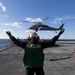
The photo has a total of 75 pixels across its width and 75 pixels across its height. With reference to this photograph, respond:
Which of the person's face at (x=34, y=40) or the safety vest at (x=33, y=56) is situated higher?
the person's face at (x=34, y=40)

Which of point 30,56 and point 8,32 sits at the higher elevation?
point 8,32

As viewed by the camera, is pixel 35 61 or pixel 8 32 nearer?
pixel 35 61

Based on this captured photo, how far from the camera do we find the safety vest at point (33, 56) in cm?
556

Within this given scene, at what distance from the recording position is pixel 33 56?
5.58 metres

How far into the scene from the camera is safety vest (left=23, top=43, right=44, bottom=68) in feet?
18.2

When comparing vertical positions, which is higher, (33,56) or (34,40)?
(34,40)

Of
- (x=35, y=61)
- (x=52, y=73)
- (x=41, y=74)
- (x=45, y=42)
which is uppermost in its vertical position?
(x=45, y=42)

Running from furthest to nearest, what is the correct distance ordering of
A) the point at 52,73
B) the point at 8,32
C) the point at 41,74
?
1. the point at 52,73
2. the point at 8,32
3. the point at 41,74

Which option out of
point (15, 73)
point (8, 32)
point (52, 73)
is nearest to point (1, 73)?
point (15, 73)

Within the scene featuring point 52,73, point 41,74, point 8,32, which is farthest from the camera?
point 52,73

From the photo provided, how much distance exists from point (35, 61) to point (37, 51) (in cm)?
28

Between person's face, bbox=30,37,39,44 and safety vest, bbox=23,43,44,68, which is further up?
person's face, bbox=30,37,39,44

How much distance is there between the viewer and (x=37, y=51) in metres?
5.62

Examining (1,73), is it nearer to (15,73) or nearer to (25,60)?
(15,73)
